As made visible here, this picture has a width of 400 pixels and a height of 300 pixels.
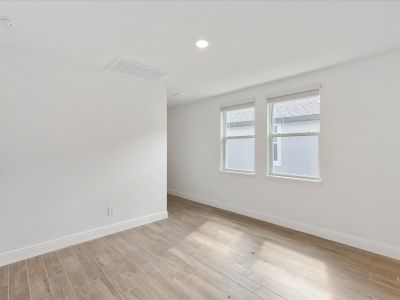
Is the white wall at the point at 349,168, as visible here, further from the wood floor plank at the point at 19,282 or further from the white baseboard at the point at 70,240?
the wood floor plank at the point at 19,282

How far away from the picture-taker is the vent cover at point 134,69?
284 cm

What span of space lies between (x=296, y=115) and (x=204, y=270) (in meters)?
2.70

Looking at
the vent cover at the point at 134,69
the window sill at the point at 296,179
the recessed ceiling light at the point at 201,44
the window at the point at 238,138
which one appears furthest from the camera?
the window at the point at 238,138

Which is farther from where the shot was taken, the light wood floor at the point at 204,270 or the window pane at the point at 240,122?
the window pane at the point at 240,122

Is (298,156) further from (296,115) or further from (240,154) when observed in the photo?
(240,154)

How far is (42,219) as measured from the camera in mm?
2637

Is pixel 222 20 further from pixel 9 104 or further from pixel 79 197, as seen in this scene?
pixel 79 197

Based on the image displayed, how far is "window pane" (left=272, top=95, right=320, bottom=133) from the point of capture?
3.24m

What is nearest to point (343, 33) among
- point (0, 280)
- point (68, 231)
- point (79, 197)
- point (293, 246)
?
point (293, 246)

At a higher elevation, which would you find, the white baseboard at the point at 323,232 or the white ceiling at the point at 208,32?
the white ceiling at the point at 208,32

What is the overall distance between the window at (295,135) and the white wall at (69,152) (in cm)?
213

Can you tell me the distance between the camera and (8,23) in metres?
1.95

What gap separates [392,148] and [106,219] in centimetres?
397

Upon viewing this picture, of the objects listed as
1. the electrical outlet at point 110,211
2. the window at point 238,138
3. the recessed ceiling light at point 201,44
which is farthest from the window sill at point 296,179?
the electrical outlet at point 110,211
